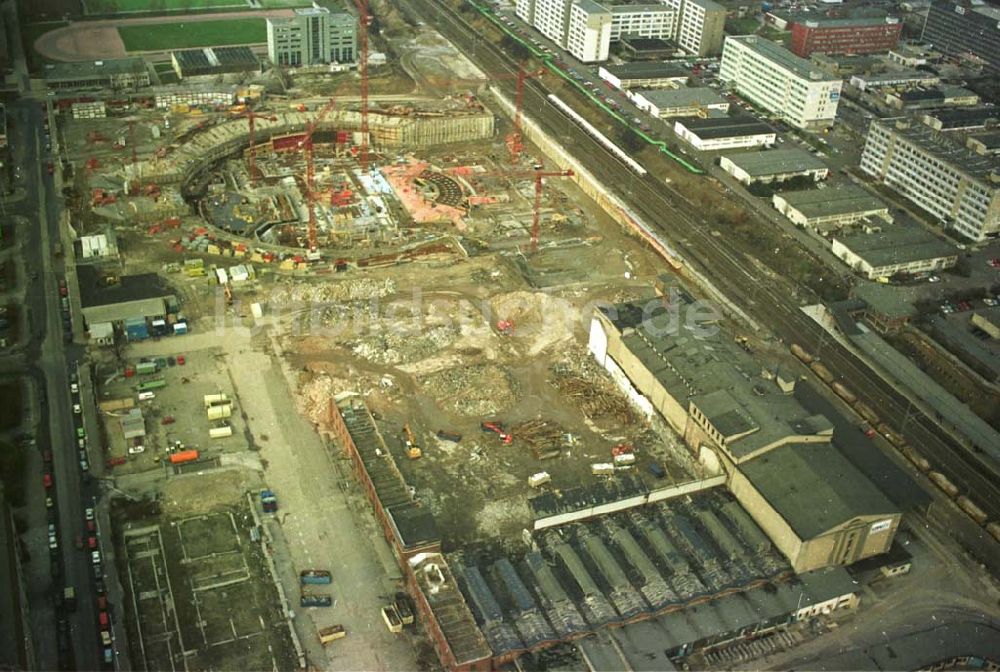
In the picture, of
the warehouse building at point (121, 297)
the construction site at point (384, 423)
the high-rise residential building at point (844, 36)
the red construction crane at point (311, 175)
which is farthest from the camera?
the high-rise residential building at point (844, 36)

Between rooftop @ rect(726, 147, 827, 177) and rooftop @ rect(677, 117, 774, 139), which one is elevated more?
A: rooftop @ rect(677, 117, 774, 139)

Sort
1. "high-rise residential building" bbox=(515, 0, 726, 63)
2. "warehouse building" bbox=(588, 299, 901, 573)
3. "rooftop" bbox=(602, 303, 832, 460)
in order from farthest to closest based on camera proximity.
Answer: "high-rise residential building" bbox=(515, 0, 726, 63), "rooftop" bbox=(602, 303, 832, 460), "warehouse building" bbox=(588, 299, 901, 573)

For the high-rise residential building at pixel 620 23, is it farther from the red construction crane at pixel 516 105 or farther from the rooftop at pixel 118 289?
the rooftop at pixel 118 289

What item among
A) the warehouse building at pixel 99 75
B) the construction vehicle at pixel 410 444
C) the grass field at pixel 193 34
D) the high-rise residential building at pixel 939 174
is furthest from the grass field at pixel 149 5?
the construction vehicle at pixel 410 444

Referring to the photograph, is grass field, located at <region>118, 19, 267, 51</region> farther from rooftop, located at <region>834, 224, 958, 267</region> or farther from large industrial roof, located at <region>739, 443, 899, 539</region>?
large industrial roof, located at <region>739, 443, 899, 539</region>

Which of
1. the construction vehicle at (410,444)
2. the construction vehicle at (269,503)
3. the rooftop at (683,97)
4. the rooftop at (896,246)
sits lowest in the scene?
the construction vehicle at (269,503)

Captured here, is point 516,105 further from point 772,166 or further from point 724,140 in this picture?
point 772,166

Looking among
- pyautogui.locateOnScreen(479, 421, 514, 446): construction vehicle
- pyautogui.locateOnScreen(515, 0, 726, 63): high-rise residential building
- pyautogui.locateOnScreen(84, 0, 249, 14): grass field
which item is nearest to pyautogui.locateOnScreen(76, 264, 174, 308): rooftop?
pyautogui.locateOnScreen(479, 421, 514, 446): construction vehicle
